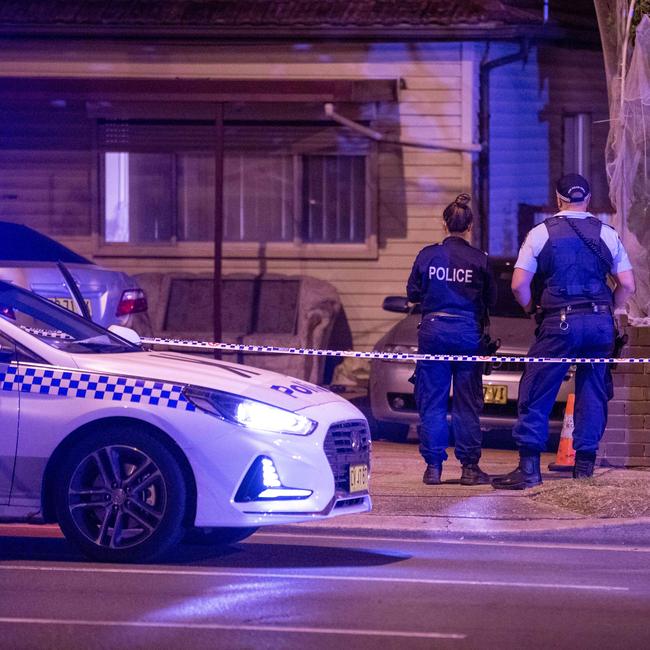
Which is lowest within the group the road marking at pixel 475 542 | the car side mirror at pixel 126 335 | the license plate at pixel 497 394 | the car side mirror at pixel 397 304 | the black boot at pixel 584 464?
the road marking at pixel 475 542

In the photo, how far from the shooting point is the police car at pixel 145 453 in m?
6.85

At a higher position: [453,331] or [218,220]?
[218,220]

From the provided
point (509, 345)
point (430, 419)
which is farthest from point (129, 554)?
point (509, 345)

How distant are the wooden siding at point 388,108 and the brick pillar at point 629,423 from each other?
607 cm

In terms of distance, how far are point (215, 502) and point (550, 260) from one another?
3206 mm

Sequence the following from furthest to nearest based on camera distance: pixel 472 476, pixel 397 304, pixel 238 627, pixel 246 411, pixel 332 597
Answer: pixel 397 304 → pixel 472 476 → pixel 246 411 → pixel 332 597 → pixel 238 627

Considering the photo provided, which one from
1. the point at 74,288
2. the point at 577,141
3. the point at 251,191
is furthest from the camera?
the point at 577,141

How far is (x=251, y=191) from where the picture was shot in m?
16.7

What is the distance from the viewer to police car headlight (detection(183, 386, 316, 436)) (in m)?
6.93

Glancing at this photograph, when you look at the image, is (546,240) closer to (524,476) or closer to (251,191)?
(524,476)

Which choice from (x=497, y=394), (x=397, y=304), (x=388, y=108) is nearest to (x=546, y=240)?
(x=497, y=394)

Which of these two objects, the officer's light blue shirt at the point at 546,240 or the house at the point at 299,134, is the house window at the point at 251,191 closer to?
the house at the point at 299,134

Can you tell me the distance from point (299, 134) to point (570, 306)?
7.80 meters

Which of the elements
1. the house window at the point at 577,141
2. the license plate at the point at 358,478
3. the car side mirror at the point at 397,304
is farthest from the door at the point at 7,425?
the house window at the point at 577,141
